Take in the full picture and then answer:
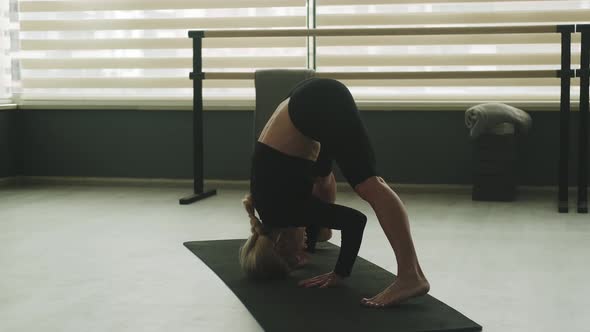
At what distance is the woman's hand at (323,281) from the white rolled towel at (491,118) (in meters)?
2.30

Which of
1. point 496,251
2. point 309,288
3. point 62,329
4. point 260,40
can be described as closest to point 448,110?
point 260,40

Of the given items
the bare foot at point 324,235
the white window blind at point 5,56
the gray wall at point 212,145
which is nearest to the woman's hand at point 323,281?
the bare foot at point 324,235

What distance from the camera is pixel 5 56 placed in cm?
589

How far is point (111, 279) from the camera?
2904 mm

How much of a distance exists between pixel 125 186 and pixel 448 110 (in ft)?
A: 7.92

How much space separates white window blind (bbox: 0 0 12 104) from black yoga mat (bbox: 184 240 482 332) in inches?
137

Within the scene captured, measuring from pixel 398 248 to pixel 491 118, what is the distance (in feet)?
8.27

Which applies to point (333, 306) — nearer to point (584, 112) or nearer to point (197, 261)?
point (197, 261)

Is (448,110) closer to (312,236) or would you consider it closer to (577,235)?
(577,235)

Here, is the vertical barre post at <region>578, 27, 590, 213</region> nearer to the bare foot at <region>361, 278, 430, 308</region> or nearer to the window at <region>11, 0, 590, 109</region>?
the window at <region>11, 0, 590, 109</region>

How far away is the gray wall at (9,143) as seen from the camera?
5828 mm

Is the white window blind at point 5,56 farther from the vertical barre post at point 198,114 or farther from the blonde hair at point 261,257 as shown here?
the blonde hair at point 261,257

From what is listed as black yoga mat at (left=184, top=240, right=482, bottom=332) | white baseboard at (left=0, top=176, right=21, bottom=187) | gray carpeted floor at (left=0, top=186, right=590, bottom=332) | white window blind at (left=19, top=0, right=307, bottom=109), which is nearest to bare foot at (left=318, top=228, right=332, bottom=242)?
gray carpeted floor at (left=0, top=186, right=590, bottom=332)

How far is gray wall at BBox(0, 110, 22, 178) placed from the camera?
229 inches
